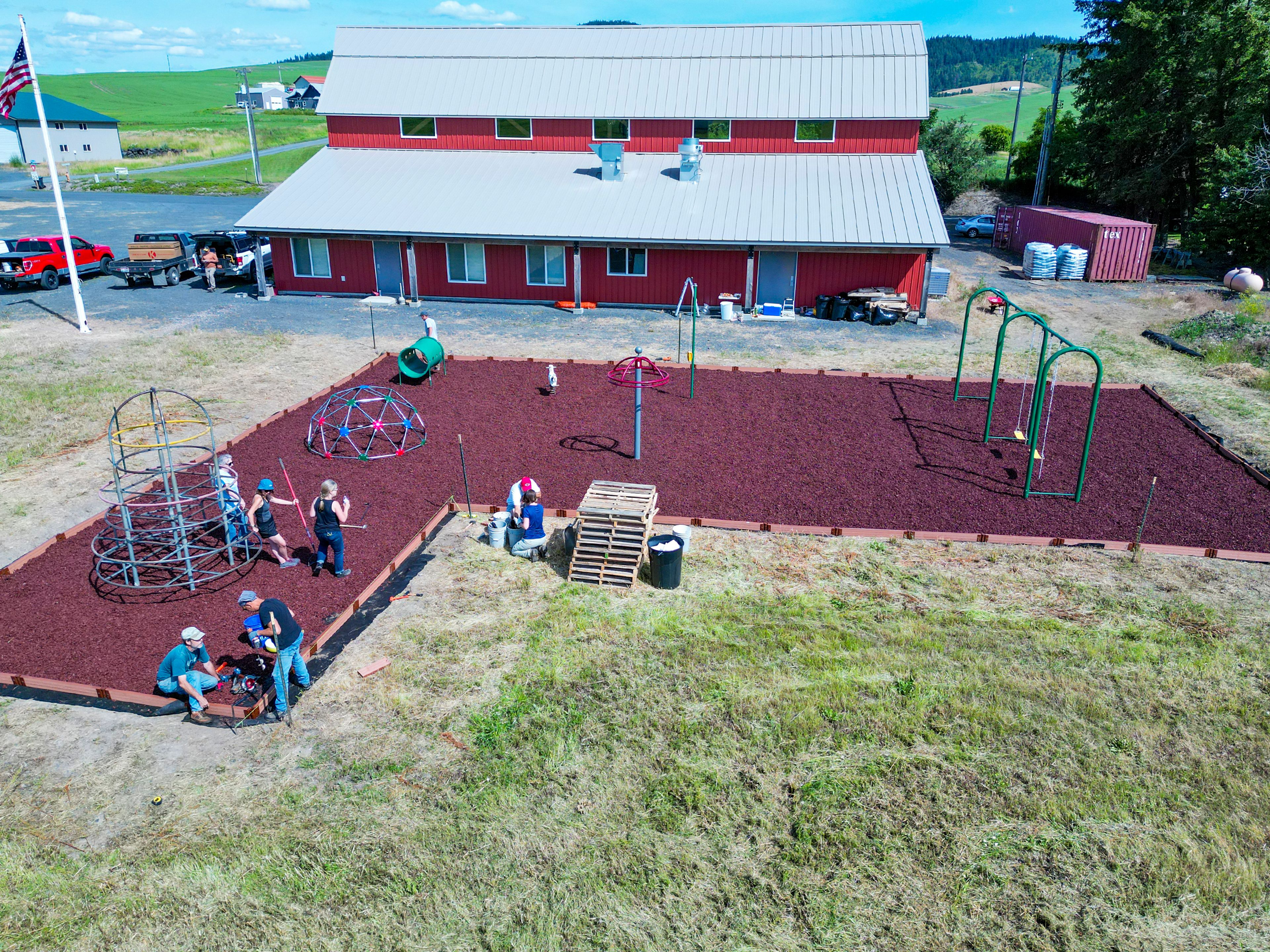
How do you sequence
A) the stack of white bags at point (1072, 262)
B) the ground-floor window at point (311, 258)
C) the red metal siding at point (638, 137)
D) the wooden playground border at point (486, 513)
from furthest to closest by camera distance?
the stack of white bags at point (1072, 262)
the red metal siding at point (638, 137)
the ground-floor window at point (311, 258)
the wooden playground border at point (486, 513)

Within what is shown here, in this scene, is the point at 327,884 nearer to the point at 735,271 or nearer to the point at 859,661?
the point at 859,661

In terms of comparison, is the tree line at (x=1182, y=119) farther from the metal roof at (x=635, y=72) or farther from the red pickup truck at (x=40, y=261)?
the red pickup truck at (x=40, y=261)

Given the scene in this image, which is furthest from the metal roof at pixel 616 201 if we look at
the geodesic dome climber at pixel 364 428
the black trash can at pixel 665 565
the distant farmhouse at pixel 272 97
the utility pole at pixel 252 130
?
the distant farmhouse at pixel 272 97

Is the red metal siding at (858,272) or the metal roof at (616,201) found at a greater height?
the metal roof at (616,201)

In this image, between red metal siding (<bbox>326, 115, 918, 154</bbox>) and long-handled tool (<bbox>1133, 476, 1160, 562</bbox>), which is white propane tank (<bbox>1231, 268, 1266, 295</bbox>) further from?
long-handled tool (<bbox>1133, 476, 1160, 562</bbox>)

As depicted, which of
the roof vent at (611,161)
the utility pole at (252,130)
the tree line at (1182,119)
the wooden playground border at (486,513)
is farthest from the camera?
the utility pole at (252,130)
